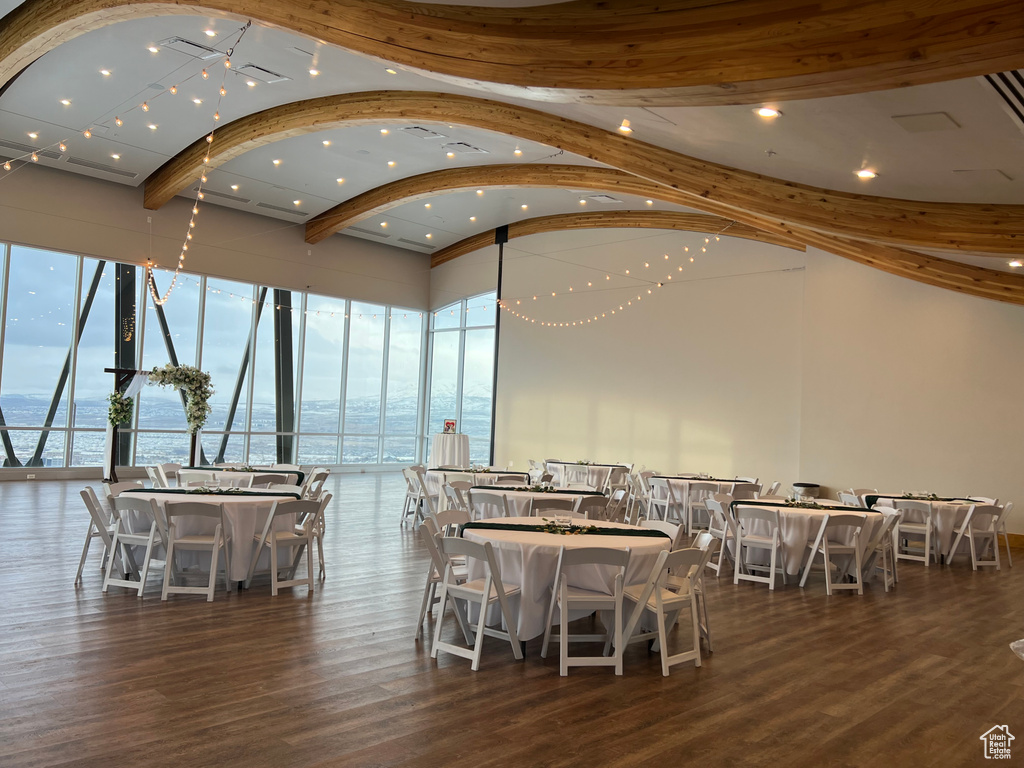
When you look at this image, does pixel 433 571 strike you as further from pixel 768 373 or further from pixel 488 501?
pixel 768 373

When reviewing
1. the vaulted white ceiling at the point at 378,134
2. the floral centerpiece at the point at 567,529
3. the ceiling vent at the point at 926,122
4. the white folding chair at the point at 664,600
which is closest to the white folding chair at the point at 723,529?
the floral centerpiece at the point at 567,529

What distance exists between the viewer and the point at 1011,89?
185 inches

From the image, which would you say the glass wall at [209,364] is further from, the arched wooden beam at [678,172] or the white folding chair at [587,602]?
the white folding chair at [587,602]

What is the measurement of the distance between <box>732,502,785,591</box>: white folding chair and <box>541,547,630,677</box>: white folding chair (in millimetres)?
3036

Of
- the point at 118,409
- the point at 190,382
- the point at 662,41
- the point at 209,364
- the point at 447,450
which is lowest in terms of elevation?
the point at 447,450

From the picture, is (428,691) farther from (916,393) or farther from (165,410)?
(165,410)

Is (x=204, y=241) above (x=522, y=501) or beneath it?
above

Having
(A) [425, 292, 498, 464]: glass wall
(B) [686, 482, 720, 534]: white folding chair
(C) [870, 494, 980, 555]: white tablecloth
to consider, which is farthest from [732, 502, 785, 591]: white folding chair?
(A) [425, 292, 498, 464]: glass wall

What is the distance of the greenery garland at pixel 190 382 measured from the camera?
10.8 meters

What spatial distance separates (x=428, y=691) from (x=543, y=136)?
7.50 meters

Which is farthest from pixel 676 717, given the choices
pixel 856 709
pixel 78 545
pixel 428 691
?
pixel 78 545

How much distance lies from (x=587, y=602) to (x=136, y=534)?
11.9ft

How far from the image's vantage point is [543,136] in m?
→ 9.83

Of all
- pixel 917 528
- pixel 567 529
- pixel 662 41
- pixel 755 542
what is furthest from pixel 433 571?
pixel 917 528
